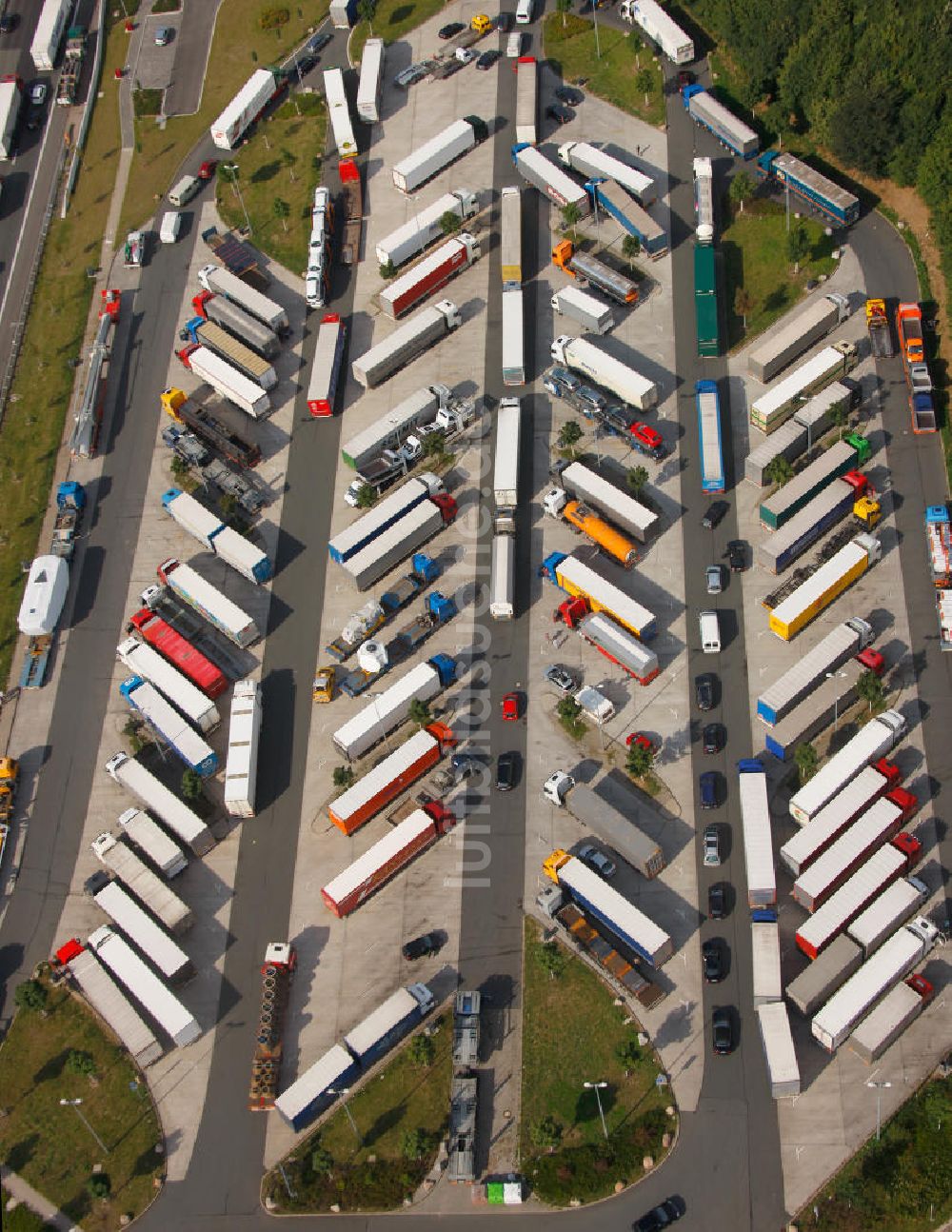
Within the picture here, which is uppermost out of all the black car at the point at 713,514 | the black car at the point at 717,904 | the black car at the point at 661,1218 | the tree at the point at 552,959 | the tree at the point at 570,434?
the tree at the point at 570,434

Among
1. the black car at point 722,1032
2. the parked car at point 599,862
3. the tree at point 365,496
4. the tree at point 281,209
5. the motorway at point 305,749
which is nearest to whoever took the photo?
the motorway at point 305,749

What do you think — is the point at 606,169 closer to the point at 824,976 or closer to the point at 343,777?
the point at 343,777

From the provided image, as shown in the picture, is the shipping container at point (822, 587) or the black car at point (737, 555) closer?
the shipping container at point (822, 587)

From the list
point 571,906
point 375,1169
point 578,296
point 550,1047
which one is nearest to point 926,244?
point 578,296

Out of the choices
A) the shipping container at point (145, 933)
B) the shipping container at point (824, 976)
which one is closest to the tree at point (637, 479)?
the shipping container at point (824, 976)

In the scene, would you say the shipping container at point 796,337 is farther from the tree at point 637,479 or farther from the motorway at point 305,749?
the tree at point 637,479

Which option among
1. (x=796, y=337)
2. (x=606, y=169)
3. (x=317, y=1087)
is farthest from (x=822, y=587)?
(x=317, y=1087)

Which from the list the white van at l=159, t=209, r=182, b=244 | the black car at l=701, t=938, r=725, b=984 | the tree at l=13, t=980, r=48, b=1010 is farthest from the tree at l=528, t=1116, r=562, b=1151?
the white van at l=159, t=209, r=182, b=244
